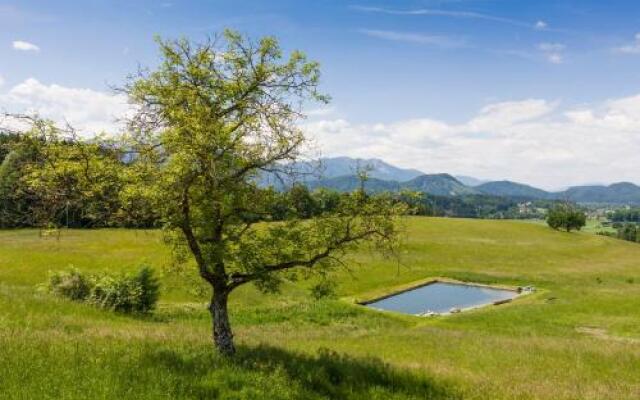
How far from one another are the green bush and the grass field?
5.16 feet

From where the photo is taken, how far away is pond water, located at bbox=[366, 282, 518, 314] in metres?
54.6

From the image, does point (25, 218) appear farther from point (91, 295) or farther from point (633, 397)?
point (91, 295)

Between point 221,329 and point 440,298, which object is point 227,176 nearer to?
point 221,329

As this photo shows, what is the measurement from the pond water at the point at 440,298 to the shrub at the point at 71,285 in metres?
27.4

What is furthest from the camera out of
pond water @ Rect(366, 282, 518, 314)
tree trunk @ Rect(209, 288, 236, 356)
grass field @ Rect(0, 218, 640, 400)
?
pond water @ Rect(366, 282, 518, 314)

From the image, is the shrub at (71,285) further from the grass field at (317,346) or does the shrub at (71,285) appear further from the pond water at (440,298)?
the pond water at (440,298)

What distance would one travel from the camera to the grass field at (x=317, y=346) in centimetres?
1343

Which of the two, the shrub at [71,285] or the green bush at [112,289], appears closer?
the green bush at [112,289]

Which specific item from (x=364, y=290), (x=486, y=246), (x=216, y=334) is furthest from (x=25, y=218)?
(x=486, y=246)

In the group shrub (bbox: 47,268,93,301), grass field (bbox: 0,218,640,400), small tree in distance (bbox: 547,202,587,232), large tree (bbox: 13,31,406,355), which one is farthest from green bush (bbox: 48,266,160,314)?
small tree in distance (bbox: 547,202,587,232)

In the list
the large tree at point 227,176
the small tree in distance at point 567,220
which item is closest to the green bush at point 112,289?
the large tree at point 227,176

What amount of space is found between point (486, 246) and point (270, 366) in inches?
3996

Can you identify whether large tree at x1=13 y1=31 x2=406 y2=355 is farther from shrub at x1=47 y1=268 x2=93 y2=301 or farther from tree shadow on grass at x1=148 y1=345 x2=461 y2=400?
shrub at x1=47 y1=268 x2=93 y2=301

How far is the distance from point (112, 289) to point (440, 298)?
36.9 m
